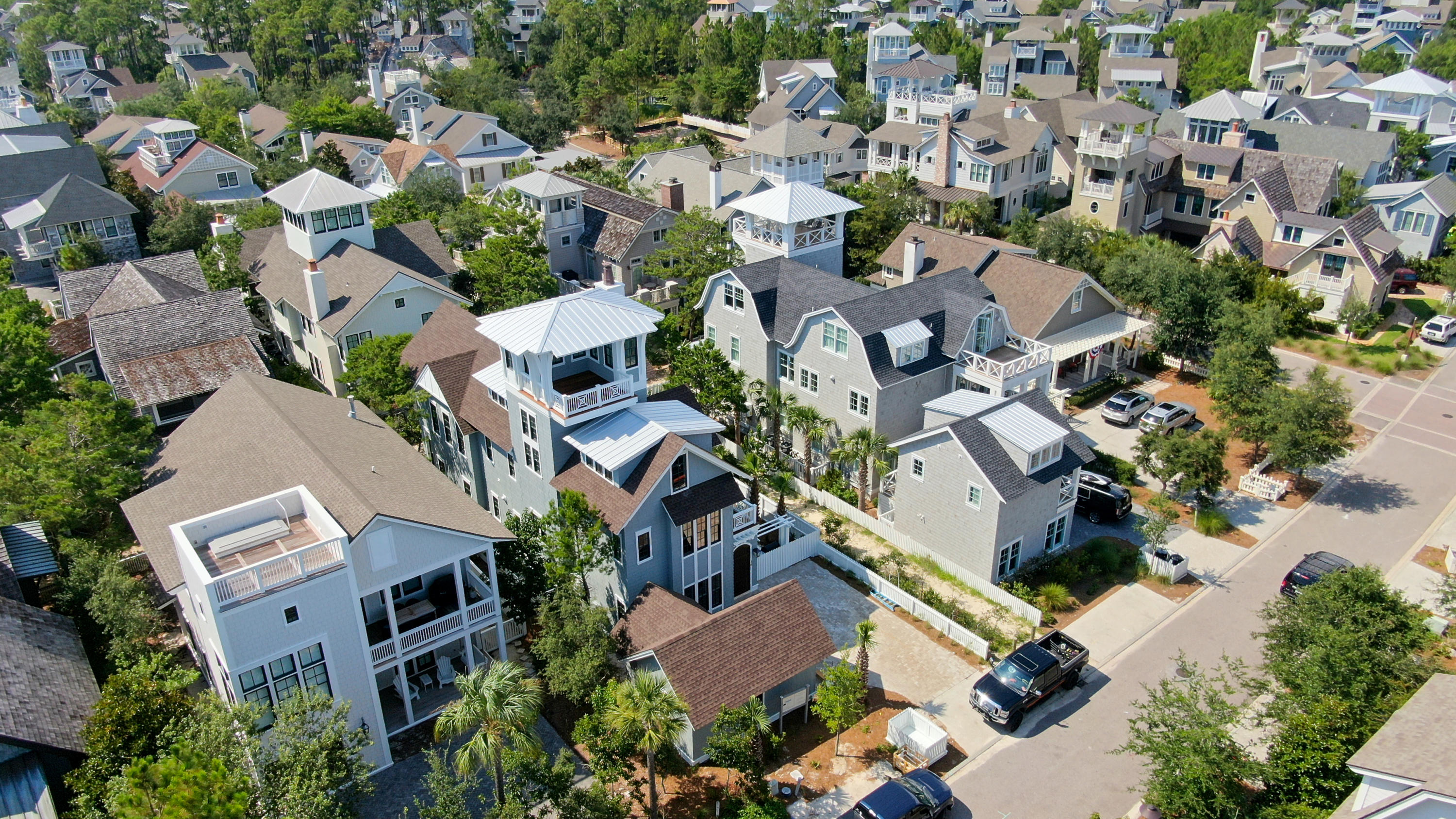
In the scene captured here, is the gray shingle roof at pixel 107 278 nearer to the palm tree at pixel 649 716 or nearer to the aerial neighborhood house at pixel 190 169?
the aerial neighborhood house at pixel 190 169

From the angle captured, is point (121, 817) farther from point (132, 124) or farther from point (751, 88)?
point (751, 88)

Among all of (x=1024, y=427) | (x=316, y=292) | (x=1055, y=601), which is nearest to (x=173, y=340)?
(x=316, y=292)

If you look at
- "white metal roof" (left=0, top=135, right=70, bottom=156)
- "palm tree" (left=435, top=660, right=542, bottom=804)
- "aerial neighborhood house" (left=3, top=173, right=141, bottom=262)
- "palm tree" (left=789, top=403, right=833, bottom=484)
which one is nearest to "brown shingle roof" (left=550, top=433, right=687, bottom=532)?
"palm tree" (left=435, top=660, right=542, bottom=804)

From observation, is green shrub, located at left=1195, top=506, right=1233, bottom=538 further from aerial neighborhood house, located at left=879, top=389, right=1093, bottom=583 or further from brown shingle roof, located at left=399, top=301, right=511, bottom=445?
brown shingle roof, located at left=399, top=301, right=511, bottom=445

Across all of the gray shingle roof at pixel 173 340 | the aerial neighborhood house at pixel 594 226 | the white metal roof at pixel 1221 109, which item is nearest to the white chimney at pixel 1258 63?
the white metal roof at pixel 1221 109

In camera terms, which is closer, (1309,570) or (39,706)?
(39,706)

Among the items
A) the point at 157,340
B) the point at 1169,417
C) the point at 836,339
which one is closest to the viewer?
the point at 836,339

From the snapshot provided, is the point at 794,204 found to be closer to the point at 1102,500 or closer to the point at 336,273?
the point at 1102,500

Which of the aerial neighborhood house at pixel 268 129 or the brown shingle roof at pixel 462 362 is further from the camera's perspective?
the aerial neighborhood house at pixel 268 129
